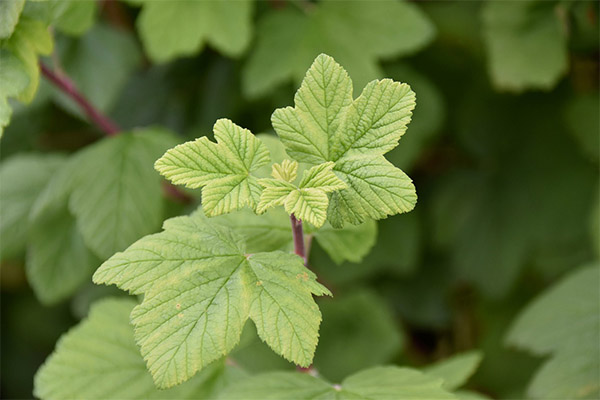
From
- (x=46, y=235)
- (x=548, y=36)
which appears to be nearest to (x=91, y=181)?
(x=46, y=235)

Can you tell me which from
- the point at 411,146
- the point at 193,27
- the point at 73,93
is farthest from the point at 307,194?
the point at 411,146

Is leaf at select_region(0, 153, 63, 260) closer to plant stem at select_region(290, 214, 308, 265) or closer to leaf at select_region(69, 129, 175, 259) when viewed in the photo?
leaf at select_region(69, 129, 175, 259)

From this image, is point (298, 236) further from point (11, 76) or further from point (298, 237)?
point (11, 76)

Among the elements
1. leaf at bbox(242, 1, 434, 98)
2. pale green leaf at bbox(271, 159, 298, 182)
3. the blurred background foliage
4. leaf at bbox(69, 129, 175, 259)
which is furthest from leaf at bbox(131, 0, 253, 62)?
pale green leaf at bbox(271, 159, 298, 182)

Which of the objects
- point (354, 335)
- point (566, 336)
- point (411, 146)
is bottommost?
→ point (354, 335)

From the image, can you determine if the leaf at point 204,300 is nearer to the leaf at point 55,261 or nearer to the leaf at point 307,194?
the leaf at point 307,194

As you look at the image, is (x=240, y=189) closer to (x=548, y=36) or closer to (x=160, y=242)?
(x=160, y=242)
